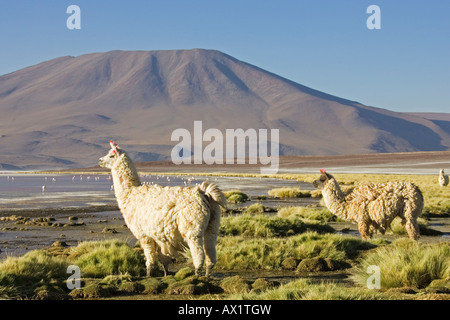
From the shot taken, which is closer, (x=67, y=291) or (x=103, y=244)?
(x=67, y=291)

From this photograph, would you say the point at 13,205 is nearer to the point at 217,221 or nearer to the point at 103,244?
the point at 103,244

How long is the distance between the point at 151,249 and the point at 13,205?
21121 millimetres

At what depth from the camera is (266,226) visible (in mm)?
16047

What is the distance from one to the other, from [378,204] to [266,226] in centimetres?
457

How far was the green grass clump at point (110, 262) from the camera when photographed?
10539mm

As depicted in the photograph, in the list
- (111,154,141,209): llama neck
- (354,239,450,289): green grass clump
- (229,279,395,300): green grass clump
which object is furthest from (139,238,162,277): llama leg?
(354,239,450,289): green grass clump

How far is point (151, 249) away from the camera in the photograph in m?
9.49

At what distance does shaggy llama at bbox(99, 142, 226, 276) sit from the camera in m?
8.75

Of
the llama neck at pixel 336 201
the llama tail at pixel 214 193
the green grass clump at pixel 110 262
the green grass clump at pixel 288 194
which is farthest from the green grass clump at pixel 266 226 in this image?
the green grass clump at pixel 288 194

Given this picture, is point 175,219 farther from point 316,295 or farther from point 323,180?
point 323,180

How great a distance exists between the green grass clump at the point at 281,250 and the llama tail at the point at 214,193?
2541 millimetres

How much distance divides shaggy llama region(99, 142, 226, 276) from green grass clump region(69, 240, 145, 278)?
90 centimetres
